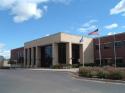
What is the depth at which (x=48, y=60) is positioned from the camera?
7638 cm

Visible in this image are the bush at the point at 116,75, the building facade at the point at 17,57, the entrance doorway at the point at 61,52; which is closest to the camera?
the bush at the point at 116,75

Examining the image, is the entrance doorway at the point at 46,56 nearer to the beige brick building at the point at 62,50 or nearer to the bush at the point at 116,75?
the beige brick building at the point at 62,50

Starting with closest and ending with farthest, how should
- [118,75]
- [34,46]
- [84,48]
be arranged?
[118,75]
[84,48]
[34,46]

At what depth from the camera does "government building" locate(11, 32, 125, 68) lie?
64.7m

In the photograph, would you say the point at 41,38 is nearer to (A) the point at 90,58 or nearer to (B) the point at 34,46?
(B) the point at 34,46

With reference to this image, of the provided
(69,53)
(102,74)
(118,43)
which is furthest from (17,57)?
(102,74)

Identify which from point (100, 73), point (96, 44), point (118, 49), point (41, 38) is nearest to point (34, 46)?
point (41, 38)

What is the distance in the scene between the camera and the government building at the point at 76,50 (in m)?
64.7

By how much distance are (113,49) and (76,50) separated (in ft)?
37.4

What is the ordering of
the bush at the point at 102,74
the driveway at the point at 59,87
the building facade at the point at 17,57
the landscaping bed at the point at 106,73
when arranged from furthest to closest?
the building facade at the point at 17,57 → the bush at the point at 102,74 → the landscaping bed at the point at 106,73 → the driveway at the point at 59,87

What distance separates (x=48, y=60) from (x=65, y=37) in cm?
1187

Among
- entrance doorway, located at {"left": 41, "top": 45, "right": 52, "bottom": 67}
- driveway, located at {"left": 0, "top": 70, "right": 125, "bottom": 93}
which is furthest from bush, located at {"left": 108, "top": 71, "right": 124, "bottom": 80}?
entrance doorway, located at {"left": 41, "top": 45, "right": 52, "bottom": 67}

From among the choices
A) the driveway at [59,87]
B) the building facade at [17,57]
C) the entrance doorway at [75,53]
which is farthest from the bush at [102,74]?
the building facade at [17,57]

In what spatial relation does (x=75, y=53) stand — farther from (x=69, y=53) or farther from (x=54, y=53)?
(x=54, y=53)
